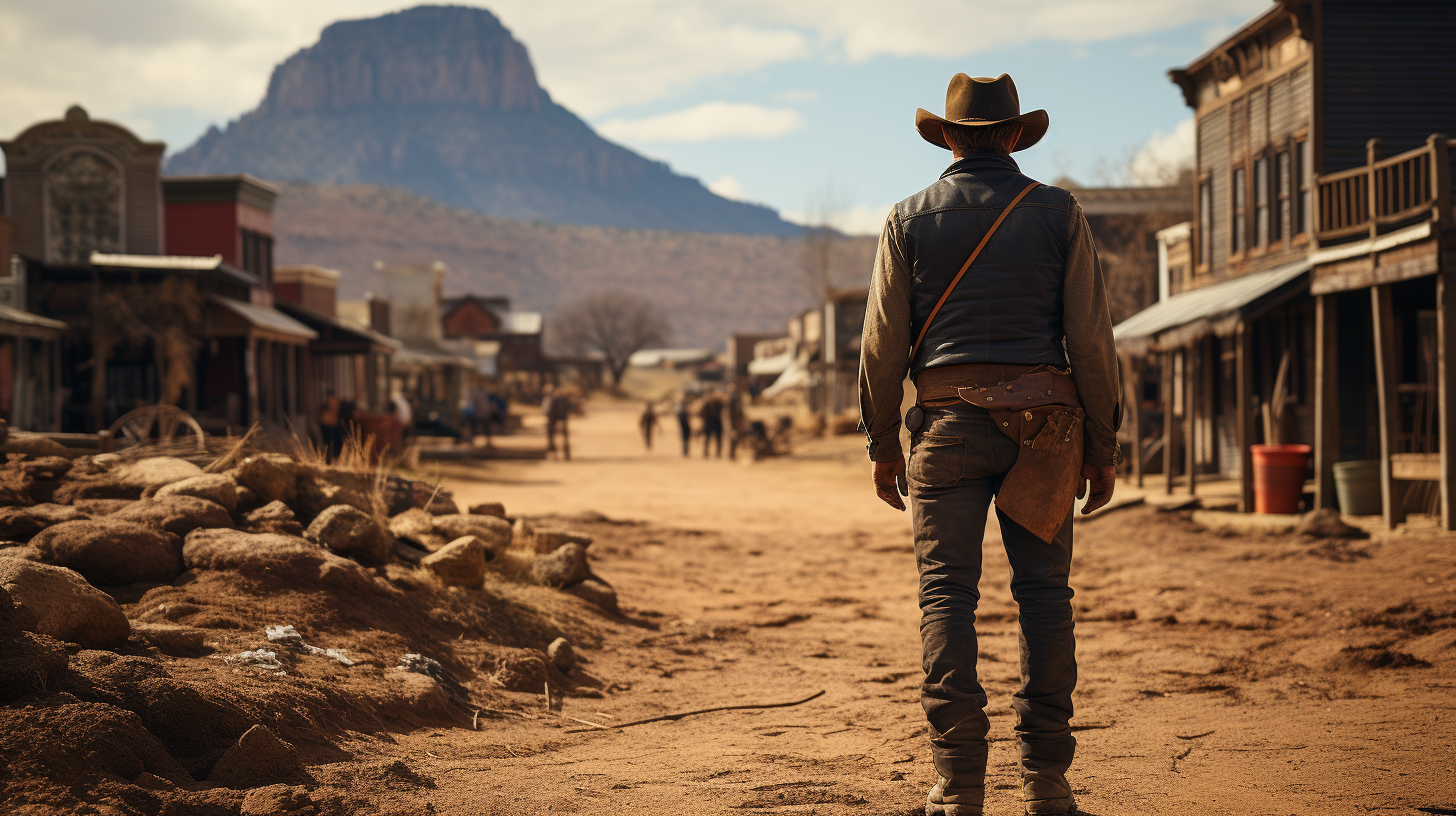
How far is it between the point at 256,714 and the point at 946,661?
239cm

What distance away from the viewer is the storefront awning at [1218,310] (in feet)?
43.0

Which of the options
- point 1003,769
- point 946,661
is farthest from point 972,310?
point 1003,769

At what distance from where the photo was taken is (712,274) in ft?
599

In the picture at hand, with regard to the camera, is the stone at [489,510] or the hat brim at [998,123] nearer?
the hat brim at [998,123]

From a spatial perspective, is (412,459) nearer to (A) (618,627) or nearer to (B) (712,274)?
(A) (618,627)

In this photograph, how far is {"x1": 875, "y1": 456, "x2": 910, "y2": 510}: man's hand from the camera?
3824 mm

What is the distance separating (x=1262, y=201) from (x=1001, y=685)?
13384 mm

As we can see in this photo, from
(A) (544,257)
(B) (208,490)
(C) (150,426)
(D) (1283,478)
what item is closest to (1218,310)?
(D) (1283,478)

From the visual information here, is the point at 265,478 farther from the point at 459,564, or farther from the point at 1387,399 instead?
the point at 1387,399

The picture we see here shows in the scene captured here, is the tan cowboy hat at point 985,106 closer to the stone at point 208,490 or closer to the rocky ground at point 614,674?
the rocky ground at point 614,674

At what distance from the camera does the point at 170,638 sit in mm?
4793

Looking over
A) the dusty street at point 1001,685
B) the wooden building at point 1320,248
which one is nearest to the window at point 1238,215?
the wooden building at point 1320,248

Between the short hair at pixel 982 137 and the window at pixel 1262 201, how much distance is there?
1460cm

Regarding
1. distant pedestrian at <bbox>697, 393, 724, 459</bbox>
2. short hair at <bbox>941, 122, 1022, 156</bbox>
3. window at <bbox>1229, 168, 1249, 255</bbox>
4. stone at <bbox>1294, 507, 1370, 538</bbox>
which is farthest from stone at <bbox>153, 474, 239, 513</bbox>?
distant pedestrian at <bbox>697, 393, 724, 459</bbox>
